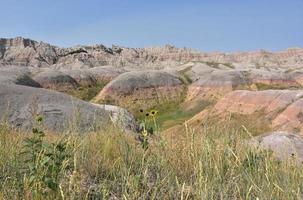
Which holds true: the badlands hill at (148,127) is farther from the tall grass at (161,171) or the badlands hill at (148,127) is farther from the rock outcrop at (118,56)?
the rock outcrop at (118,56)

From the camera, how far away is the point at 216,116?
45.5m

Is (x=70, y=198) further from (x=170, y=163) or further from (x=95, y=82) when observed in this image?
(x=95, y=82)

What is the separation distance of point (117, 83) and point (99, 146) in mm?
58047

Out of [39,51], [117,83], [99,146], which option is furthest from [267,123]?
[39,51]

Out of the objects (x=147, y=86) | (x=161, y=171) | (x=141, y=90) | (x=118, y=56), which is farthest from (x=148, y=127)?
(x=118, y=56)

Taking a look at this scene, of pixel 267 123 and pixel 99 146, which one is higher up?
pixel 99 146

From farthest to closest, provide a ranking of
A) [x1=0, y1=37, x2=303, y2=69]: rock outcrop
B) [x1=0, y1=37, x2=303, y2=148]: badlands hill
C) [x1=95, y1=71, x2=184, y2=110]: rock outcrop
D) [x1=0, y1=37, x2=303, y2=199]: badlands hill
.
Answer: [x1=0, y1=37, x2=303, y2=69]: rock outcrop < [x1=95, y1=71, x2=184, y2=110]: rock outcrop < [x1=0, y1=37, x2=303, y2=148]: badlands hill < [x1=0, y1=37, x2=303, y2=199]: badlands hill

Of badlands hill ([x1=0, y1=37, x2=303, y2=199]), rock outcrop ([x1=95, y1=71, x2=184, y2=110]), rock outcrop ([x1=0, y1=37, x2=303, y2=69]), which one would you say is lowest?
rock outcrop ([x1=95, y1=71, x2=184, y2=110])

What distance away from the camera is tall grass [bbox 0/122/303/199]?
4.04 m

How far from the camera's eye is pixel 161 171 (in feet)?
17.3

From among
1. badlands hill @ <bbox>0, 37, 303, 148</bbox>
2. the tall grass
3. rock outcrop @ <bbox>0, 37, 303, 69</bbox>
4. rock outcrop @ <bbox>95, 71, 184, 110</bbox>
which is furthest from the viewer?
rock outcrop @ <bbox>0, 37, 303, 69</bbox>

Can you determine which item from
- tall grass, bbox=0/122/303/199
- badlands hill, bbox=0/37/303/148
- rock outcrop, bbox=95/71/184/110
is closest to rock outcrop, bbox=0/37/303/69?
badlands hill, bbox=0/37/303/148

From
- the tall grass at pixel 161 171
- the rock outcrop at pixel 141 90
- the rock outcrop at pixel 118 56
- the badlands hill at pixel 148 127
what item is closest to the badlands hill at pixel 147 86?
the rock outcrop at pixel 141 90

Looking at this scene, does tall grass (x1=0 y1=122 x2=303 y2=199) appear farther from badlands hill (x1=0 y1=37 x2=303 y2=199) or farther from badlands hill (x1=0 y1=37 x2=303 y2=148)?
badlands hill (x1=0 y1=37 x2=303 y2=148)
